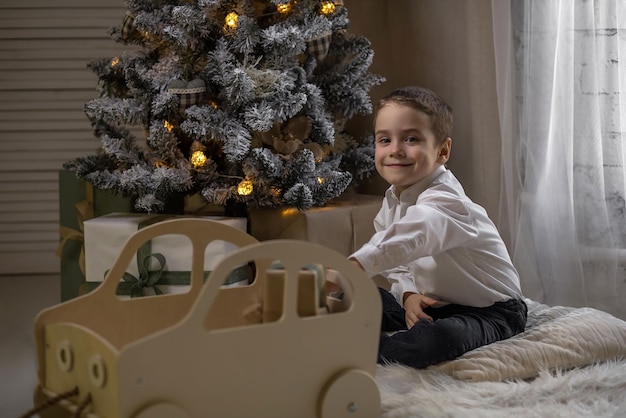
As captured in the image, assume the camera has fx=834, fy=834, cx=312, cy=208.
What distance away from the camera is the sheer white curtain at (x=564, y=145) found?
79.9 inches

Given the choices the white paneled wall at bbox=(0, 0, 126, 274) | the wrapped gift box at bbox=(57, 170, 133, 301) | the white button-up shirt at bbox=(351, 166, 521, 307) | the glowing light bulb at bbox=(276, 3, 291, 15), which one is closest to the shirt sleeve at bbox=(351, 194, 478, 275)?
the white button-up shirt at bbox=(351, 166, 521, 307)

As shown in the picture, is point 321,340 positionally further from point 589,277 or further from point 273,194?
point 589,277

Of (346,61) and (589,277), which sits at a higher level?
(346,61)

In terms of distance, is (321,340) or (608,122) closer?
(321,340)

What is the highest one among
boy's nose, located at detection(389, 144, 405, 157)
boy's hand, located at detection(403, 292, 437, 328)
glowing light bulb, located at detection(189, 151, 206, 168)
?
glowing light bulb, located at detection(189, 151, 206, 168)

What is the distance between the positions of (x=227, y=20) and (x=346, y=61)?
39 cm

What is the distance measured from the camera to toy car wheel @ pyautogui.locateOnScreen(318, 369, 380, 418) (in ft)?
4.01

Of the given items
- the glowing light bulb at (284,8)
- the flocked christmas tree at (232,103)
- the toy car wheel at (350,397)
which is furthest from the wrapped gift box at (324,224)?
the toy car wheel at (350,397)

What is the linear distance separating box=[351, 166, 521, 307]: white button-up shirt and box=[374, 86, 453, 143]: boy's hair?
0.29 feet

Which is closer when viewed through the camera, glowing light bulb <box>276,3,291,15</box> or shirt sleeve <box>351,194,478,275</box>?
shirt sleeve <box>351,194,478,275</box>

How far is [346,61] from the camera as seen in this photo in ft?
7.58

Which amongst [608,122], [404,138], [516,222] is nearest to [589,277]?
[516,222]

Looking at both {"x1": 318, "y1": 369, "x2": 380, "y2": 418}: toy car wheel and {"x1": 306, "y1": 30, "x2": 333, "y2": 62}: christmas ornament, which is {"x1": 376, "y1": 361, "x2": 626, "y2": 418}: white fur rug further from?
{"x1": 306, "y1": 30, "x2": 333, "y2": 62}: christmas ornament

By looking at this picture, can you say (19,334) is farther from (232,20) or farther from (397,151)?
(397,151)
